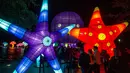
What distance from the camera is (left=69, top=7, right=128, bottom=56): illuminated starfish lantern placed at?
683 inches

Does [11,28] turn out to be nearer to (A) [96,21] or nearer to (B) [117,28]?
(A) [96,21]

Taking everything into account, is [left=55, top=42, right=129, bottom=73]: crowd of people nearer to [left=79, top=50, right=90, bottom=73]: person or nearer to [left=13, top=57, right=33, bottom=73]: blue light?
[left=79, top=50, right=90, bottom=73]: person

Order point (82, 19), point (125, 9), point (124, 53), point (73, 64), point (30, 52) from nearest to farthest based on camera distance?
point (124, 53), point (30, 52), point (73, 64), point (125, 9), point (82, 19)

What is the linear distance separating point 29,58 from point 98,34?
6.37 metres

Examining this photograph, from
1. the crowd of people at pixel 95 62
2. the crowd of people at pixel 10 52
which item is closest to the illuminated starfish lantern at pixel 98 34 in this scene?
the crowd of people at pixel 95 62

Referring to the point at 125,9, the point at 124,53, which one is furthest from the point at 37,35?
the point at 125,9

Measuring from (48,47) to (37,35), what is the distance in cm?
77

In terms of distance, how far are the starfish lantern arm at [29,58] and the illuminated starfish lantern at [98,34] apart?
5513 mm

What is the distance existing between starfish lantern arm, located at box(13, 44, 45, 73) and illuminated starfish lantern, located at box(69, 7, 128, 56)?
5.51 metres

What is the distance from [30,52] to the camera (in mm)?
12414

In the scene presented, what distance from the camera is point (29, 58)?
1234cm

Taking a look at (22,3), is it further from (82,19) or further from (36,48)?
(82,19)

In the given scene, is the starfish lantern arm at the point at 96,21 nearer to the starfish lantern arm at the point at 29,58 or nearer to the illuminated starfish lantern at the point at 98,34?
the illuminated starfish lantern at the point at 98,34

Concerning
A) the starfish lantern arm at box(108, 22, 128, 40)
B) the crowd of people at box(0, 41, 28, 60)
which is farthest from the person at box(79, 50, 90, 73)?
the crowd of people at box(0, 41, 28, 60)
